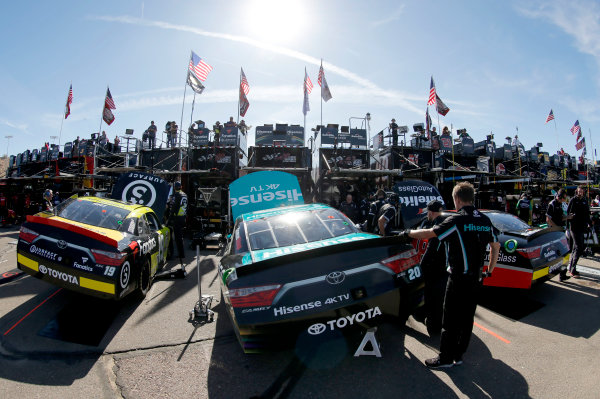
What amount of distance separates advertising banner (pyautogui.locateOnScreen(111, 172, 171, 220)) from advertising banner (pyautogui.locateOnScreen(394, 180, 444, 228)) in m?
5.71

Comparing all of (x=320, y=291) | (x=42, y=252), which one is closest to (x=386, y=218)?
(x=320, y=291)

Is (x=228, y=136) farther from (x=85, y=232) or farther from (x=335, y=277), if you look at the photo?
(x=335, y=277)

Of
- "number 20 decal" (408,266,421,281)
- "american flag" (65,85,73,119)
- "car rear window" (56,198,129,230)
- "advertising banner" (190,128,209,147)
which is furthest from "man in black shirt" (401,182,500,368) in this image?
"american flag" (65,85,73,119)

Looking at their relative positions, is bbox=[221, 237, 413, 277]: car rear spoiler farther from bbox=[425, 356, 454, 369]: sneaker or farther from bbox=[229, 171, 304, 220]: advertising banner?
bbox=[229, 171, 304, 220]: advertising banner

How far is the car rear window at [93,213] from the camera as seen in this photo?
14.6ft

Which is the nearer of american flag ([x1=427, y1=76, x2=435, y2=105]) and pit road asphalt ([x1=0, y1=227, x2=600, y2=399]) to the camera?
pit road asphalt ([x1=0, y1=227, x2=600, y2=399])

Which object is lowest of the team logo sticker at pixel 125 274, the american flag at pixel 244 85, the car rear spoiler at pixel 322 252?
the team logo sticker at pixel 125 274

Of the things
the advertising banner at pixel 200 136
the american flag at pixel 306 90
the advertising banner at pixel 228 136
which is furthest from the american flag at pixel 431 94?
the advertising banner at pixel 200 136

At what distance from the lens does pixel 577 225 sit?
5789 millimetres

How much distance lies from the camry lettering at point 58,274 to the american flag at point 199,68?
1220 cm

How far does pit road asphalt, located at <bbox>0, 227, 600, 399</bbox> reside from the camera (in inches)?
95.3

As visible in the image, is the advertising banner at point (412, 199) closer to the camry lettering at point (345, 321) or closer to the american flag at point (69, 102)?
the camry lettering at point (345, 321)

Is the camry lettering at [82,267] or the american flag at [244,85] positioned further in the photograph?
the american flag at [244,85]

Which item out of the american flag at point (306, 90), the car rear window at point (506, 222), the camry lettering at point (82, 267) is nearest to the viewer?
the camry lettering at point (82, 267)
